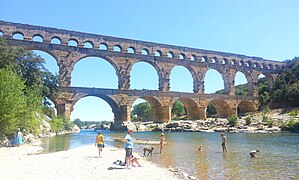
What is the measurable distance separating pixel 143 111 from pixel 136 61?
163 ft

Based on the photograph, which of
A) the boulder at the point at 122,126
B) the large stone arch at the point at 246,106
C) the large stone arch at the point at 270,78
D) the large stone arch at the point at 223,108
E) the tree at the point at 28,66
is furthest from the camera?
the large stone arch at the point at 270,78

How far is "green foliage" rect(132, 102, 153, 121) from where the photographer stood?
94.3m

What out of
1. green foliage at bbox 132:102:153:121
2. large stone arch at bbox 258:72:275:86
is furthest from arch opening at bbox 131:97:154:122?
large stone arch at bbox 258:72:275:86

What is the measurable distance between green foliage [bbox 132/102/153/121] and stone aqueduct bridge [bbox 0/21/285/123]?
38925 mm

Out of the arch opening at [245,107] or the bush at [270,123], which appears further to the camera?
the arch opening at [245,107]

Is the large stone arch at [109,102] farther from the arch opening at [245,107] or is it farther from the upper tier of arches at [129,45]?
the arch opening at [245,107]

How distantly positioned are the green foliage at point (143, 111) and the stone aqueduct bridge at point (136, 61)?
128 ft

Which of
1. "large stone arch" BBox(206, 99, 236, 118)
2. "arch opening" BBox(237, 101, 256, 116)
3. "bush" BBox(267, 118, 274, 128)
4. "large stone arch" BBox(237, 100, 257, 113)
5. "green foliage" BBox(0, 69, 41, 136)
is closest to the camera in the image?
"green foliage" BBox(0, 69, 41, 136)

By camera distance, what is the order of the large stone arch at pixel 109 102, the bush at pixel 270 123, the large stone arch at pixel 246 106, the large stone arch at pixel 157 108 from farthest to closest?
1. the large stone arch at pixel 246 106
2. the large stone arch at pixel 157 108
3. the large stone arch at pixel 109 102
4. the bush at pixel 270 123

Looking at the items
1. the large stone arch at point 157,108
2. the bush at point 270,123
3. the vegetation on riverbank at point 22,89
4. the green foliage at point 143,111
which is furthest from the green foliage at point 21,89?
the green foliage at point 143,111

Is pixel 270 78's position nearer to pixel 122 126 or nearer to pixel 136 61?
pixel 136 61

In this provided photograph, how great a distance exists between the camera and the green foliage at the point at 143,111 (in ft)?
309

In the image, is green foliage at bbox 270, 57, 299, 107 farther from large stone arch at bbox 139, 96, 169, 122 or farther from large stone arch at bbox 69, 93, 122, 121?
large stone arch at bbox 69, 93, 122, 121

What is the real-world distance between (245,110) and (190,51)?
55.3 feet
